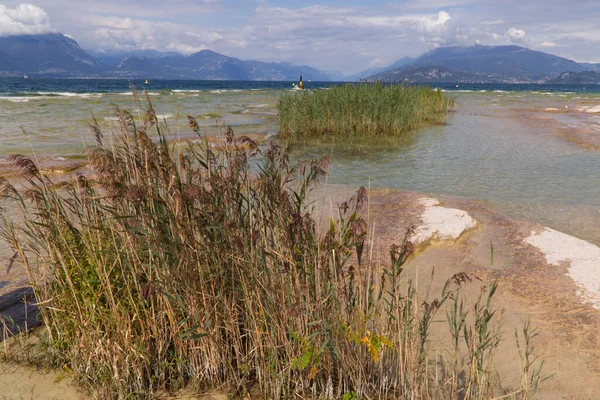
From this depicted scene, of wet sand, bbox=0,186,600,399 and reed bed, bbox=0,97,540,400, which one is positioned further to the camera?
wet sand, bbox=0,186,600,399

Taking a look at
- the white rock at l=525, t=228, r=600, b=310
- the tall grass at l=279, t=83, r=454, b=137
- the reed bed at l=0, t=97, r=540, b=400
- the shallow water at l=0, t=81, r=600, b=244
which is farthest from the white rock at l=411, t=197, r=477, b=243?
the tall grass at l=279, t=83, r=454, b=137

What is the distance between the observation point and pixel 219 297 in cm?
275

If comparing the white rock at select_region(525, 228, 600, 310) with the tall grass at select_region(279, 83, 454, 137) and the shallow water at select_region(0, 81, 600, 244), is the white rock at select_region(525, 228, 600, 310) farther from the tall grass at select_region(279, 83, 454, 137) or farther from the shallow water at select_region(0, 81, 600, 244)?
the tall grass at select_region(279, 83, 454, 137)

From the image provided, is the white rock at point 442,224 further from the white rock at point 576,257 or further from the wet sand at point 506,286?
the white rock at point 576,257

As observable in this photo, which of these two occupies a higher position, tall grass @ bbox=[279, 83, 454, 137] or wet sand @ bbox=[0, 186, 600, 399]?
tall grass @ bbox=[279, 83, 454, 137]

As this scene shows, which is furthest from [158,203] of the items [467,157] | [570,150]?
[570,150]

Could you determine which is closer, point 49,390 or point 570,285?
point 49,390

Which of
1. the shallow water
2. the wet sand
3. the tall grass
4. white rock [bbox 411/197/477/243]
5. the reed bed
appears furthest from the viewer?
the tall grass

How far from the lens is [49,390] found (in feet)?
9.96

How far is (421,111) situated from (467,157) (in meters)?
7.20

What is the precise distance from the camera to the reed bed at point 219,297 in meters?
2.59

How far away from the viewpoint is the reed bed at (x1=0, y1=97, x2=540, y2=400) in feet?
8.50

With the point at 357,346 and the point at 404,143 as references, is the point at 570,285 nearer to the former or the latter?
the point at 357,346

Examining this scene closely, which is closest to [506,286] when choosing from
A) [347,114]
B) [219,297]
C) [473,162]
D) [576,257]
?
[576,257]
